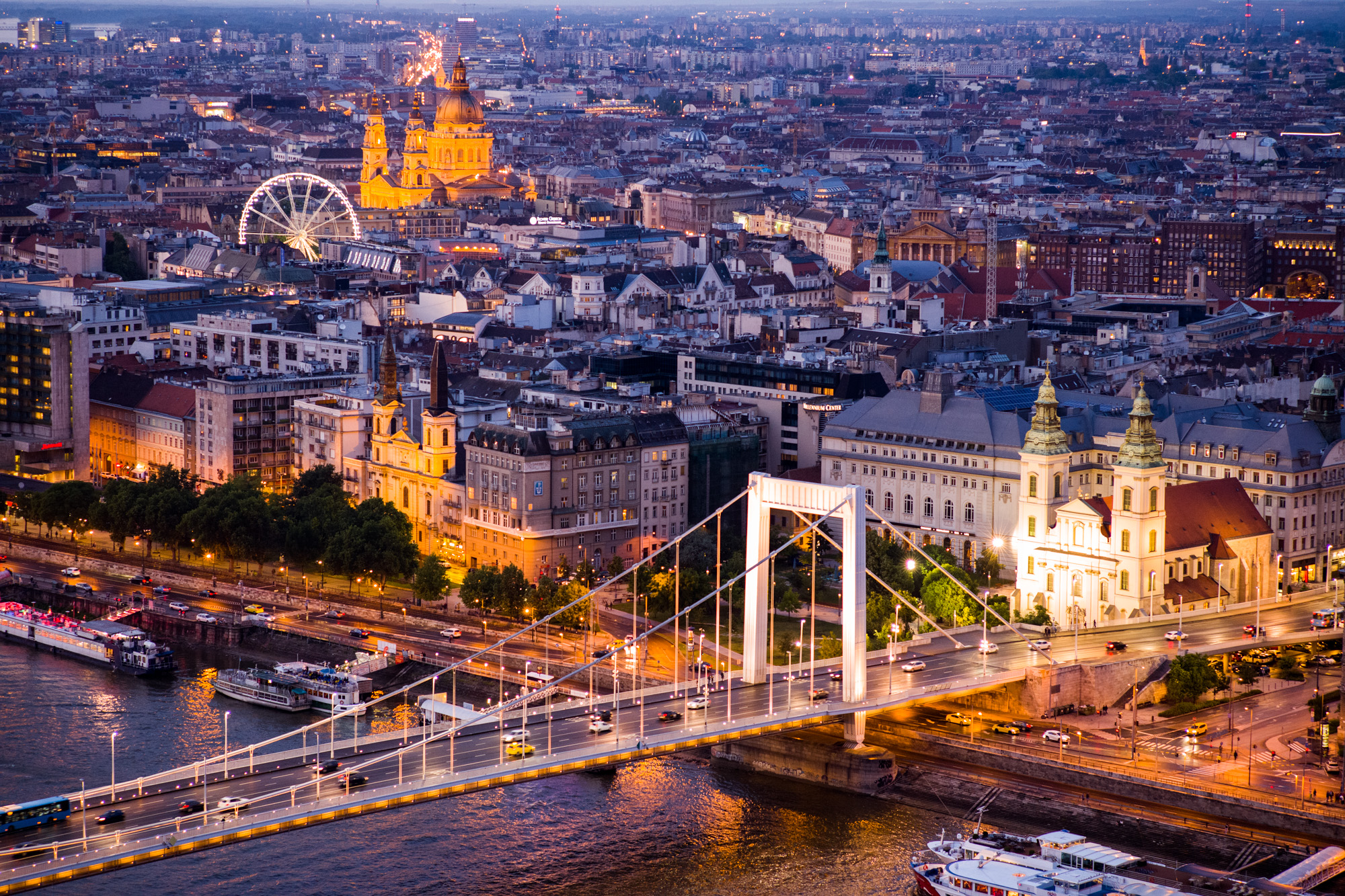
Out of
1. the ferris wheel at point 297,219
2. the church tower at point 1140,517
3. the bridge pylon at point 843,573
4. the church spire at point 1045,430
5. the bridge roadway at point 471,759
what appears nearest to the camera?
the bridge roadway at point 471,759

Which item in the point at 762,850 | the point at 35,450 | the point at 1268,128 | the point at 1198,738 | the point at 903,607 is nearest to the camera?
the point at 762,850

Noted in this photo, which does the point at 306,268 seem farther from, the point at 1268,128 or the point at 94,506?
the point at 1268,128

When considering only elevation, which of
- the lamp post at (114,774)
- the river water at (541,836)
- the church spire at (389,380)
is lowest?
the river water at (541,836)

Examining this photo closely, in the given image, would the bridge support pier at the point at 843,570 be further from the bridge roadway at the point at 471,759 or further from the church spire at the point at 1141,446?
the church spire at the point at 1141,446

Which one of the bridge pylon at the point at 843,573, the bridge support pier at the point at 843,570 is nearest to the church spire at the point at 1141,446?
the bridge support pier at the point at 843,570

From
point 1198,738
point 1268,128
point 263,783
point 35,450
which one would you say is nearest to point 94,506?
point 35,450

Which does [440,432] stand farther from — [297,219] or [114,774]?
[297,219]

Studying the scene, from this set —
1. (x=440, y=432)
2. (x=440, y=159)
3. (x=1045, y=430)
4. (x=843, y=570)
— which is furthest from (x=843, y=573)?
(x=440, y=159)
